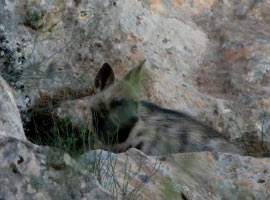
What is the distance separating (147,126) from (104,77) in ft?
1.94

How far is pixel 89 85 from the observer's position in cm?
593

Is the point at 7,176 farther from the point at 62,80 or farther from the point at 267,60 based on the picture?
the point at 267,60

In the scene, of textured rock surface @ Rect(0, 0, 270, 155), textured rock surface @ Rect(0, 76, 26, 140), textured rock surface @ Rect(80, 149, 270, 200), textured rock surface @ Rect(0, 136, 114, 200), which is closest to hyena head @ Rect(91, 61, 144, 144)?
textured rock surface @ Rect(0, 0, 270, 155)

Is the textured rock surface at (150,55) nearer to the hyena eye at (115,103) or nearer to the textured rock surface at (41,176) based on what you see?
the hyena eye at (115,103)

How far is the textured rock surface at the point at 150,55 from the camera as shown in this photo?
5.77 meters

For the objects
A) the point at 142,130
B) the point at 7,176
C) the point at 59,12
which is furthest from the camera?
the point at 59,12

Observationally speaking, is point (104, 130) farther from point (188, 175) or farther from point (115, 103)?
point (188, 175)

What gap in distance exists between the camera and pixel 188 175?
12.6ft

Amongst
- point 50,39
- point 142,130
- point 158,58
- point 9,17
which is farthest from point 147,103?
point 9,17

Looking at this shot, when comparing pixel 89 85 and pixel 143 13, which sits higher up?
pixel 143 13

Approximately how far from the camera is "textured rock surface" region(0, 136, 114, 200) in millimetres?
2619

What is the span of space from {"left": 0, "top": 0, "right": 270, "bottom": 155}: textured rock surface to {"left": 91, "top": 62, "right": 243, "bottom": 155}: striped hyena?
0.78 ft

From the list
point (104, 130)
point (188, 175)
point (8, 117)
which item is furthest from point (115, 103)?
point (8, 117)

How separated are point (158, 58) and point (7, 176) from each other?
374 centimetres
